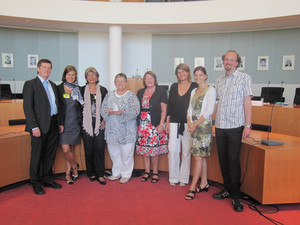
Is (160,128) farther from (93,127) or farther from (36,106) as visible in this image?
(36,106)

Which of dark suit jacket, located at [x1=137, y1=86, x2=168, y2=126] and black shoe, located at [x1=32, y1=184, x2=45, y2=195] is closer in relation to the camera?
black shoe, located at [x1=32, y1=184, x2=45, y2=195]

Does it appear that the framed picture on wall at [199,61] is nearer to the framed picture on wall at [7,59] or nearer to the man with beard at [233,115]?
the framed picture on wall at [7,59]

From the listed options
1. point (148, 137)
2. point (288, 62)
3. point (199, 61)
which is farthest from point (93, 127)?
point (288, 62)

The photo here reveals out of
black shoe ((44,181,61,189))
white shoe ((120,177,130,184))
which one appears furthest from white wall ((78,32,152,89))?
black shoe ((44,181,61,189))

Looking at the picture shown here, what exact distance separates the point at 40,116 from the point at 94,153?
93cm

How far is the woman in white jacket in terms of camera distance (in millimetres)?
3137

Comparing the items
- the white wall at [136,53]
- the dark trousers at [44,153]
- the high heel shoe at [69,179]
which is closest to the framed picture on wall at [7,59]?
the white wall at [136,53]

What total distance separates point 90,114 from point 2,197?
1.46m

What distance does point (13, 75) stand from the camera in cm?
955

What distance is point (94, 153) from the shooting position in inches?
150

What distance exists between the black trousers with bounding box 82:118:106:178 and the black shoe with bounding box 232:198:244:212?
6.06ft

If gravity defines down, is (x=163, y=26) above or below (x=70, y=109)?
above

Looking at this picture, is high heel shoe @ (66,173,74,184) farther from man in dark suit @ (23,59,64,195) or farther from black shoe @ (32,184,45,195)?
black shoe @ (32,184,45,195)

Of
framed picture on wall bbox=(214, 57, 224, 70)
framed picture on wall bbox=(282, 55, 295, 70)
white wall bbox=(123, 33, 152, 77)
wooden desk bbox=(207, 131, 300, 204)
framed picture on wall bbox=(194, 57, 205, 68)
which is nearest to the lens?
wooden desk bbox=(207, 131, 300, 204)
